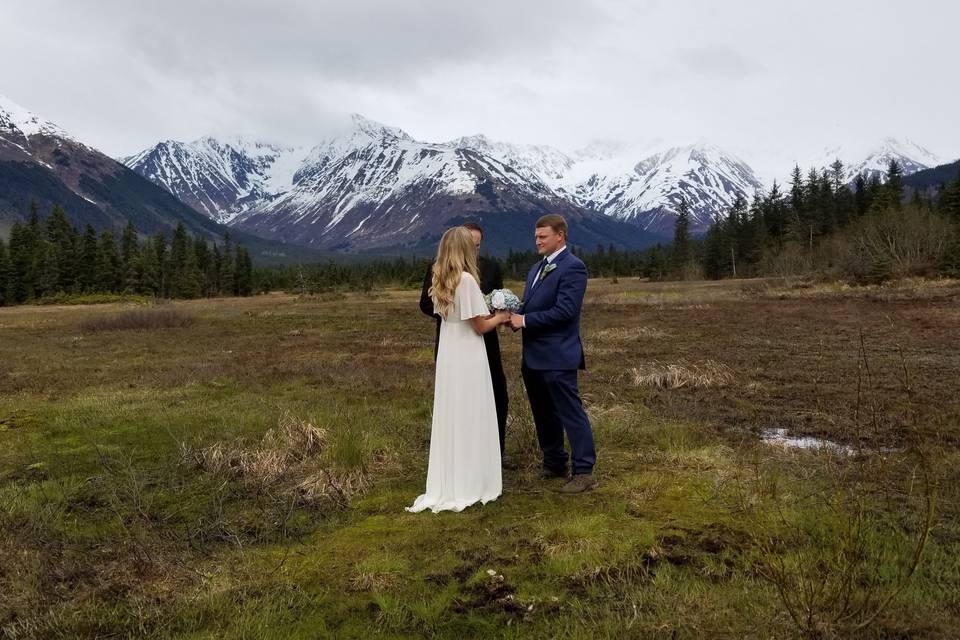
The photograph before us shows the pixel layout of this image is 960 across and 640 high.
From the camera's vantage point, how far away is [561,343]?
5.78 m

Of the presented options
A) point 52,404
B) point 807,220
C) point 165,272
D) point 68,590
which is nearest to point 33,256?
point 165,272

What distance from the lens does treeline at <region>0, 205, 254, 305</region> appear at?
7156 cm

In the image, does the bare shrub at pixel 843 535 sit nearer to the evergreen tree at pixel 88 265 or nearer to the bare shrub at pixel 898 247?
the bare shrub at pixel 898 247

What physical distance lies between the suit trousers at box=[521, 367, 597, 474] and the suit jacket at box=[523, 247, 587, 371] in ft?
0.43

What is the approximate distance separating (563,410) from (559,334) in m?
0.77

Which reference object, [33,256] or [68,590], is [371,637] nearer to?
[68,590]

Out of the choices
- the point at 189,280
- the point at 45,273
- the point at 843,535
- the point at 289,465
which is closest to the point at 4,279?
the point at 45,273

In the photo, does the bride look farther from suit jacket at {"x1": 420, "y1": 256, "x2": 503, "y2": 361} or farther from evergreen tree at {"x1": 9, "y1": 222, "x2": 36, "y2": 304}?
evergreen tree at {"x1": 9, "y1": 222, "x2": 36, "y2": 304}

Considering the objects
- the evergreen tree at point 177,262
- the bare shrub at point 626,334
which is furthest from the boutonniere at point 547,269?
the evergreen tree at point 177,262

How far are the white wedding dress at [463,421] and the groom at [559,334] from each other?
0.47m

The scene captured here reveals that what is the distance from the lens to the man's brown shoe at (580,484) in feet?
19.0

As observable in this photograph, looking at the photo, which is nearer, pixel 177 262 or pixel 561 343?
pixel 561 343

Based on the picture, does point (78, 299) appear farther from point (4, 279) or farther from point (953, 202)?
point (953, 202)

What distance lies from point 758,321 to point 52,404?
80.2 feet
